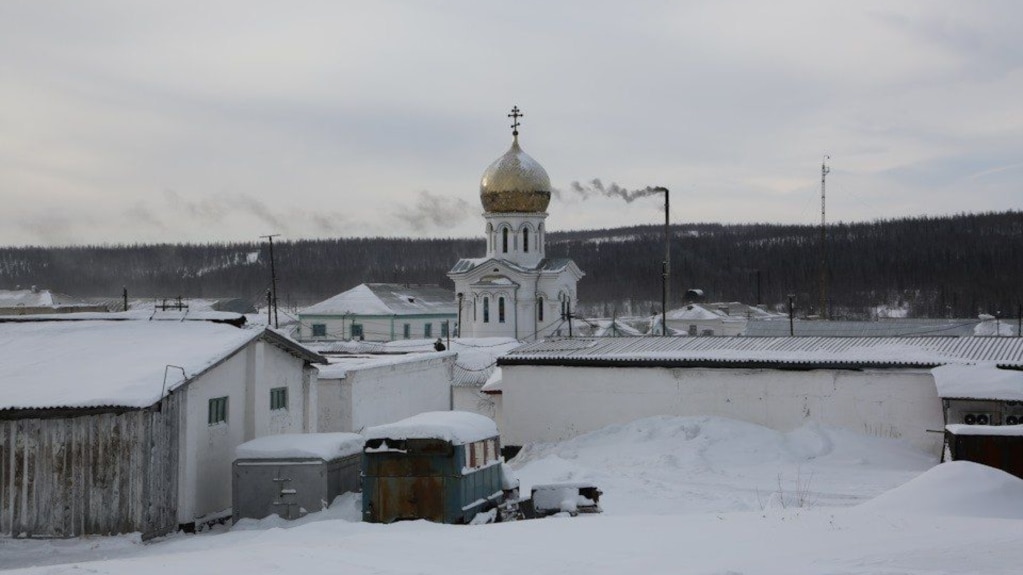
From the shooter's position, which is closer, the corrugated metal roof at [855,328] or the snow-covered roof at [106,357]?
the snow-covered roof at [106,357]

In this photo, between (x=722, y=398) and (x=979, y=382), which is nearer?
(x=979, y=382)

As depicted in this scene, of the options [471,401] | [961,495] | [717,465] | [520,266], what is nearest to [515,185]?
[520,266]

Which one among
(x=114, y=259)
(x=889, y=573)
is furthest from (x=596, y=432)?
(x=114, y=259)

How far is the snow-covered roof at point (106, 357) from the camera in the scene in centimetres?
1770

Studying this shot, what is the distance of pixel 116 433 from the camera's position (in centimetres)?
1767

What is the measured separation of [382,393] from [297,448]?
57.0 ft

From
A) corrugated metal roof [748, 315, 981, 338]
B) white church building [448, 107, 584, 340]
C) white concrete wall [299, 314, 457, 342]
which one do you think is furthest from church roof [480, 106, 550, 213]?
white concrete wall [299, 314, 457, 342]

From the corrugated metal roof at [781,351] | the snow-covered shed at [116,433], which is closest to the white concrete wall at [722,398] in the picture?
the corrugated metal roof at [781,351]

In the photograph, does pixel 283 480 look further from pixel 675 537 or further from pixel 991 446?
pixel 991 446

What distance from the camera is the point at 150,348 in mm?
20250

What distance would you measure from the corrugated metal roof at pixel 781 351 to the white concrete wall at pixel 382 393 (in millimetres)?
7237

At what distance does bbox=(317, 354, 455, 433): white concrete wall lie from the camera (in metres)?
33.2

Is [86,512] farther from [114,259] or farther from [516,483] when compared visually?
[114,259]

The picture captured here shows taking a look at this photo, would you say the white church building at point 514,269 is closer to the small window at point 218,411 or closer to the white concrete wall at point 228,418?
the white concrete wall at point 228,418
